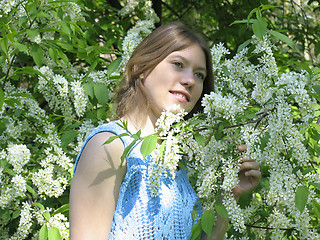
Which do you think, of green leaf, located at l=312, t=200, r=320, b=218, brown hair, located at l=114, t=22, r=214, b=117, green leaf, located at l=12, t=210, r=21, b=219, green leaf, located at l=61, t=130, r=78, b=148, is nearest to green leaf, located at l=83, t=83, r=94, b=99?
green leaf, located at l=61, t=130, r=78, b=148

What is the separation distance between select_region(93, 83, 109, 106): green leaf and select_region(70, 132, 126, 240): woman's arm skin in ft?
3.10

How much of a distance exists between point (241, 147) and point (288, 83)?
304mm

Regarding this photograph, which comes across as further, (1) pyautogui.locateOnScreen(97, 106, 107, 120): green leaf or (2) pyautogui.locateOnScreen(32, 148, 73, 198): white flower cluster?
(1) pyautogui.locateOnScreen(97, 106, 107, 120): green leaf

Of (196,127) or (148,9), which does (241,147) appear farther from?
(148,9)

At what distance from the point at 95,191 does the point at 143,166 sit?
0.23m

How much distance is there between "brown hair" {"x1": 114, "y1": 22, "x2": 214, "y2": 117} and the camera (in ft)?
7.07

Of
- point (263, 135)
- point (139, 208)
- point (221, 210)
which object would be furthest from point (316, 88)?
point (139, 208)

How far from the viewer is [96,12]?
4008 mm

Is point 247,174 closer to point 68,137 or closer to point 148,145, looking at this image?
point 148,145

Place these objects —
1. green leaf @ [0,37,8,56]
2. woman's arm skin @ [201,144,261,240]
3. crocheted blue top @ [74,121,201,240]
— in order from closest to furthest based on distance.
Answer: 1. crocheted blue top @ [74,121,201,240]
2. woman's arm skin @ [201,144,261,240]
3. green leaf @ [0,37,8,56]

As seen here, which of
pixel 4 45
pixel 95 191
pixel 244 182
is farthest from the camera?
pixel 4 45

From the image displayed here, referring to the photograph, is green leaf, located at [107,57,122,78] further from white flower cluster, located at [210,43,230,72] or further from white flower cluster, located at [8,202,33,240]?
white flower cluster, located at [8,202,33,240]

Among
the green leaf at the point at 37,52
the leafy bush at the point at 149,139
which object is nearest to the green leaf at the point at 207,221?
the leafy bush at the point at 149,139

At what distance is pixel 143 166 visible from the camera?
1938 millimetres
